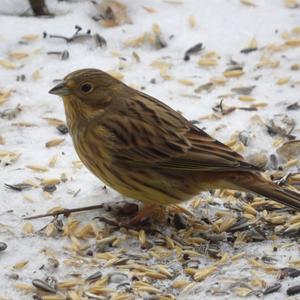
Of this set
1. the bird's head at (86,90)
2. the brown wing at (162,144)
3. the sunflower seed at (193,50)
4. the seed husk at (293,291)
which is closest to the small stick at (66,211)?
the brown wing at (162,144)

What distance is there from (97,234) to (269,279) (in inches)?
43.7

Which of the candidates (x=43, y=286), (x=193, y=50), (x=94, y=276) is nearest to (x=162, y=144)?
(x=94, y=276)

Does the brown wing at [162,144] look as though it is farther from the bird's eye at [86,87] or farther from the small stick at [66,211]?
the small stick at [66,211]

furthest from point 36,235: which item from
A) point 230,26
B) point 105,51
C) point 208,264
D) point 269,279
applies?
point 230,26

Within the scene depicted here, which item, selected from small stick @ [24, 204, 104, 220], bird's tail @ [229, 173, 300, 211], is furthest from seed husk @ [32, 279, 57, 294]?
bird's tail @ [229, 173, 300, 211]

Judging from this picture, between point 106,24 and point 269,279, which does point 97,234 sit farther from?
point 106,24

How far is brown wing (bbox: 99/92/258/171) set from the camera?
563cm

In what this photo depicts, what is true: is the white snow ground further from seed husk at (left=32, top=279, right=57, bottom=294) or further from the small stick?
seed husk at (left=32, top=279, right=57, bottom=294)

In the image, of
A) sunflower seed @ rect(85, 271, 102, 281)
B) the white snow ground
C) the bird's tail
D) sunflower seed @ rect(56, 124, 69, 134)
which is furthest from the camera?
sunflower seed @ rect(56, 124, 69, 134)

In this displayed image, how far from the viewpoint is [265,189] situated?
5.58m

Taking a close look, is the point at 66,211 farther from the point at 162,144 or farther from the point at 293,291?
the point at 293,291

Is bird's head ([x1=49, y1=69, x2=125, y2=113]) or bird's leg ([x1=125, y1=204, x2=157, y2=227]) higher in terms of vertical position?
bird's head ([x1=49, y1=69, x2=125, y2=113])

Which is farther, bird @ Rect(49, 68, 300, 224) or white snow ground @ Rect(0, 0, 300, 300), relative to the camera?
white snow ground @ Rect(0, 0, 300, 300)

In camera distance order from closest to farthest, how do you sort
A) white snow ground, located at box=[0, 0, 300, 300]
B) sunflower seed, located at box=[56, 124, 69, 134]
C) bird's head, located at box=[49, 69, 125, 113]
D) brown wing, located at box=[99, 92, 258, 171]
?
1. brown wing, located at box=[99, 92, 258, 171]
2. white snow ground, located at box=[0, 0, 300, 300]
3. bird's head, located at box=[49, 69, 125, 113]
4. sunflower seed, located at box=[56, 124, 69, 134]
